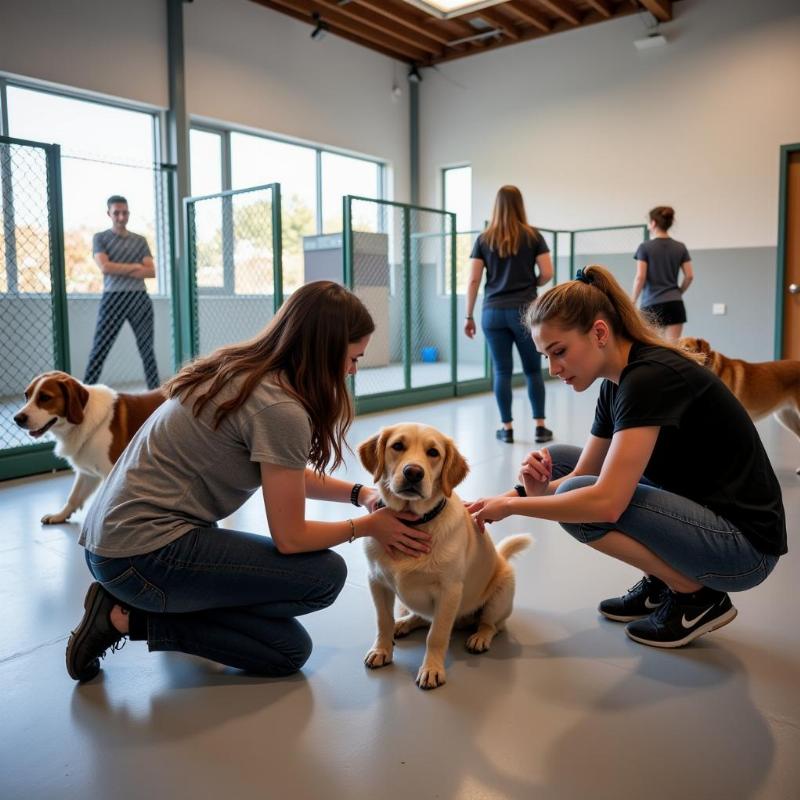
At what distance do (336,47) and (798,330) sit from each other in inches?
252

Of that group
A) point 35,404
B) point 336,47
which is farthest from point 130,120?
point 35,404

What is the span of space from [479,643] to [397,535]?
41 centimetres

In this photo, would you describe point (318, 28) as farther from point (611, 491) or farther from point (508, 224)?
point (611, 491)

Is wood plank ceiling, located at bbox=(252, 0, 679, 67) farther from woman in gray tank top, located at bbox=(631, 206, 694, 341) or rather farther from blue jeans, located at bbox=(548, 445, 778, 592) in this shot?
blue jeans, located at bbox=(548, 445, 778, 592)

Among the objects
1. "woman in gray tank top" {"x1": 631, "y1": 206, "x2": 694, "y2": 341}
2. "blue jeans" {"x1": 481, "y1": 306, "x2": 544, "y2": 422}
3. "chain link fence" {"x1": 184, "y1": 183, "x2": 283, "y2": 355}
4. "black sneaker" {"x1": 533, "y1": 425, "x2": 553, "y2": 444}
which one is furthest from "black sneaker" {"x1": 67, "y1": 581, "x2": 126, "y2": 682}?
"chain link fence" {"x1": 184, "y1": 183, "x2": 283, "y2": 355}

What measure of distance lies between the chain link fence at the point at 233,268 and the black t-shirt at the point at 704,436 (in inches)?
225

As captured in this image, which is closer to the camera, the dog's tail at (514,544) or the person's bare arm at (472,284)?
the dog's tail at (514,544)

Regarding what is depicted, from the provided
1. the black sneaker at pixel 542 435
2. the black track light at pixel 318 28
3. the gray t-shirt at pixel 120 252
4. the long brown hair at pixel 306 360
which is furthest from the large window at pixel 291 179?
the long brown hair at pixel 306 360

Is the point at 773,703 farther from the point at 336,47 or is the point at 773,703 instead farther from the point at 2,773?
the point at 336,47

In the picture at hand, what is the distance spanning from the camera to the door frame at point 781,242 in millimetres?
7461

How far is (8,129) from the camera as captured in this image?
6117mm

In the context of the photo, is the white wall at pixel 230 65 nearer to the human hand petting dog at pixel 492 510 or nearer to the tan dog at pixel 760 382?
the tan dog at pixel 760 382

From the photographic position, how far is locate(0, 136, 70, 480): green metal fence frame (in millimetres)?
3693

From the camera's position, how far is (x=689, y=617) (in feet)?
5.94
